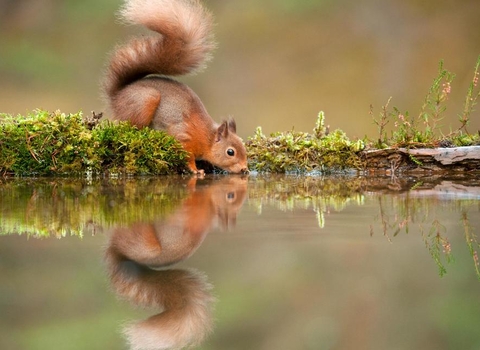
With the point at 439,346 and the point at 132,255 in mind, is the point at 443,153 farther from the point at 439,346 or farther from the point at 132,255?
the point at 439,346

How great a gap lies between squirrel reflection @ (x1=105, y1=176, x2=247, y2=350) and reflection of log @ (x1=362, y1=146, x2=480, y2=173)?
2840mm

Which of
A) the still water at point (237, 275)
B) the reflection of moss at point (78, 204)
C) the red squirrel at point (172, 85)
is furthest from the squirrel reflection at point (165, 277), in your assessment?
the red squirrel at point (172, 85)

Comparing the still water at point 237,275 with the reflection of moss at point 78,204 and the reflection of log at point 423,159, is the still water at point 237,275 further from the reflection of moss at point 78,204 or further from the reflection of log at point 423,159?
the reflection of log at point 423,159

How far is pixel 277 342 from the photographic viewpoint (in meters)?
1.16

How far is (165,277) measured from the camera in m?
1.68

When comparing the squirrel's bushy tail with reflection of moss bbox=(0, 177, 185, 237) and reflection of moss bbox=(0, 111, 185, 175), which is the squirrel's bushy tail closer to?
reflection of moss bbox=(0, 111, 185, 175)

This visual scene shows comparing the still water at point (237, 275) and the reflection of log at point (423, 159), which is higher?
the reflection of log at point (423, 159)

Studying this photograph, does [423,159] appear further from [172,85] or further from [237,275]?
[237,275]

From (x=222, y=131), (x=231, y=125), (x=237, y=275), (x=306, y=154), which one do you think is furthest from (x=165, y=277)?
(x=231, y=125)

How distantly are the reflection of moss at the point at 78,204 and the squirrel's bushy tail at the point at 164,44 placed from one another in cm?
124

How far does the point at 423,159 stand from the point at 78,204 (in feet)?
10.3

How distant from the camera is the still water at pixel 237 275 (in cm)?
123

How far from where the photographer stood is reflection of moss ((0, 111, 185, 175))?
16.7ft

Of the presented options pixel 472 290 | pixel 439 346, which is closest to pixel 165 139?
pixel 472 290
